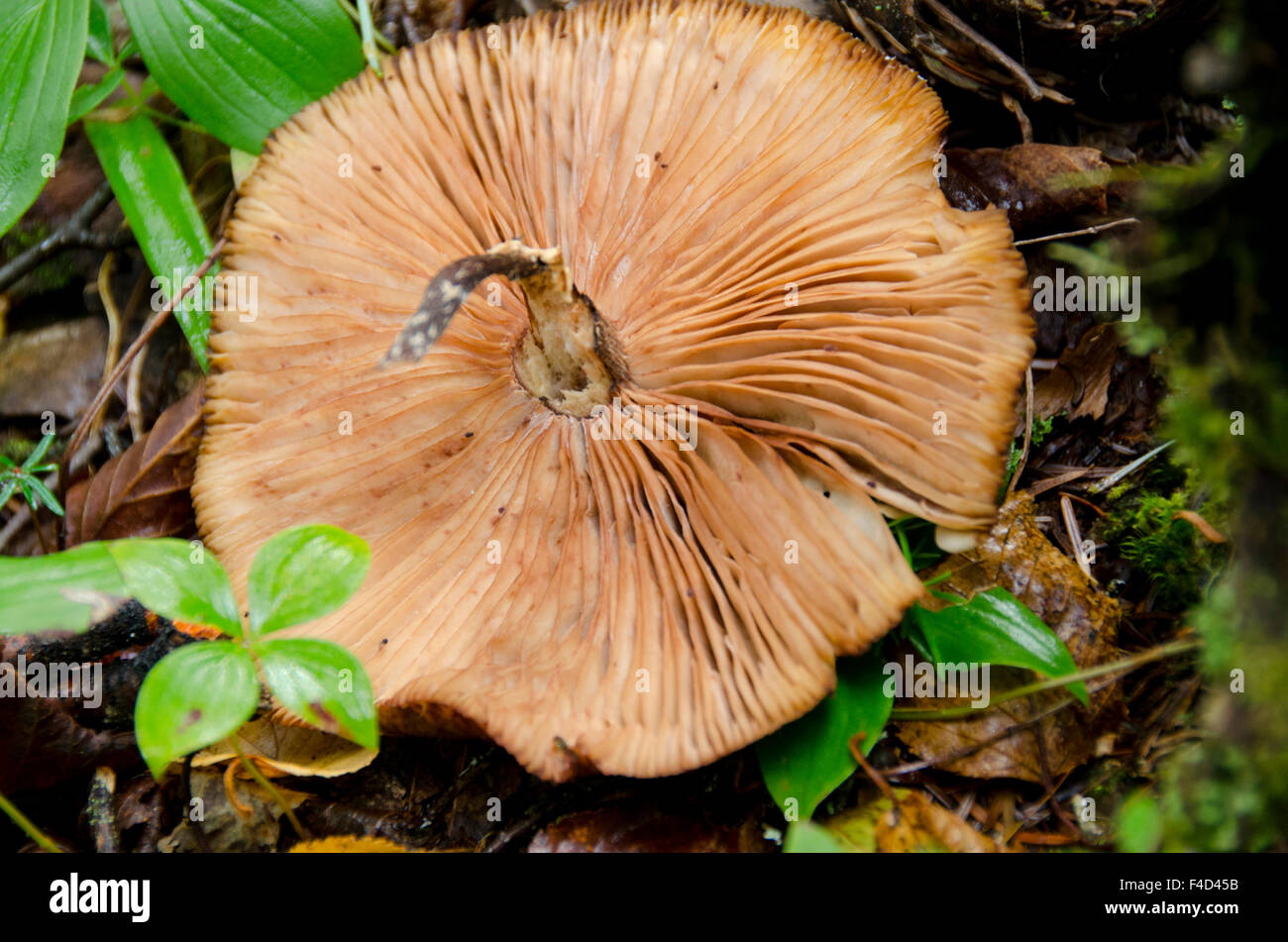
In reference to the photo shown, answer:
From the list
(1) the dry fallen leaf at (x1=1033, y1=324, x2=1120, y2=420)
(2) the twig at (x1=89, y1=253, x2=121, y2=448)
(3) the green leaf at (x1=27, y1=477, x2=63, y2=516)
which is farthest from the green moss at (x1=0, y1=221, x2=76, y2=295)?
(1) the dry fallen leaf at (x1=1033, y1=324, x2=1120, y2=420)

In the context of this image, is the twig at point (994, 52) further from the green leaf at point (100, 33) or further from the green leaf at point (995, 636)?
the green leaf at point (100, 33)

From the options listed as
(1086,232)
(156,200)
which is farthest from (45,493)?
(1086,232)

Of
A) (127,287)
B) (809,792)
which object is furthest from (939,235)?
(127,287)

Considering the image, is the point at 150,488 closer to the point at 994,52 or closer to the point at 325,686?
the point at 325,686

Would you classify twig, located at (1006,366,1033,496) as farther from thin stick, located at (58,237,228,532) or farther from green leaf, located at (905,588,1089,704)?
thin stick, located at (58,237,228,532)

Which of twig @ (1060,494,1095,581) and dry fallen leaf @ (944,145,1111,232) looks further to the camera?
dry fallen leaf @ (944,145,1111,232)
